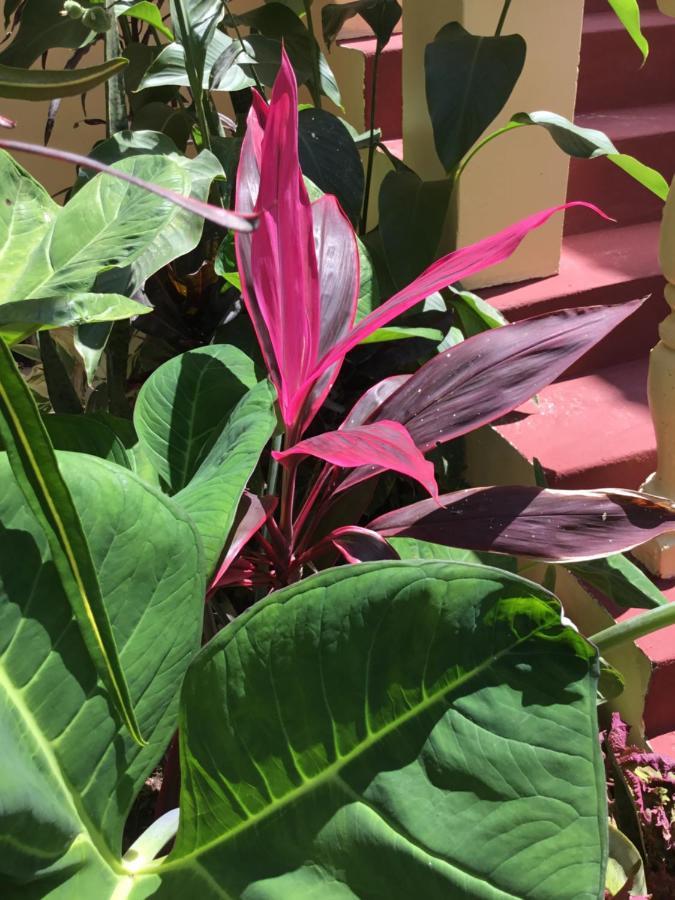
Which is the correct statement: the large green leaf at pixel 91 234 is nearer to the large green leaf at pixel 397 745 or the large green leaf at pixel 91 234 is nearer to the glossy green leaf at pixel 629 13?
the large green leaf at pixel 397 745

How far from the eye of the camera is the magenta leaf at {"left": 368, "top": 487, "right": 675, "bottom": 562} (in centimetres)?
70

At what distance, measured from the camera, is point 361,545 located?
2.44ft

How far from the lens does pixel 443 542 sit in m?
0.73

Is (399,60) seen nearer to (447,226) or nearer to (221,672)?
(447,226)

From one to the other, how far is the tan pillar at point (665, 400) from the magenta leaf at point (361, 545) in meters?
0.66

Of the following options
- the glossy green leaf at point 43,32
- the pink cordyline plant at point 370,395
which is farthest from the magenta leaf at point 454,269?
the glossy green leaf at point 43,32

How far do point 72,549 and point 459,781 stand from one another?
21 centimetres

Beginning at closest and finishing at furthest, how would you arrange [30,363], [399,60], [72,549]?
[72,549] → [30,363] → [399,60]

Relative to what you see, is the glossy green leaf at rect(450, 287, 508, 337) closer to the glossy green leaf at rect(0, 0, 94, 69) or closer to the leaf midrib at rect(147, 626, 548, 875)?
the glossy green leaf at rect(0, 0, 94, 69)

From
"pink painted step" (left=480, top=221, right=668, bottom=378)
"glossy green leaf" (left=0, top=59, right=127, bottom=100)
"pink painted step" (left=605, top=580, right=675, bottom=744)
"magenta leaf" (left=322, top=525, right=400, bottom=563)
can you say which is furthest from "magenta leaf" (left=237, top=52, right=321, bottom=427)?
"pink painted step" (left=480, top=221, right=668, bottom=378)

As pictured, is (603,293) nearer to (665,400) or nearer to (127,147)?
(665,400)

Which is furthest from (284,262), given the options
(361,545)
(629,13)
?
(629,13)

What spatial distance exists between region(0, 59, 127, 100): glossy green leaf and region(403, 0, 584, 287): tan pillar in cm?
112

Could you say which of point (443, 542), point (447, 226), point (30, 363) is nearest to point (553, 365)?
point (443, 542)
